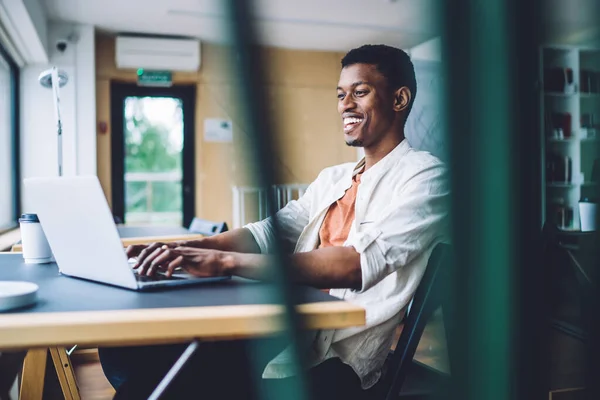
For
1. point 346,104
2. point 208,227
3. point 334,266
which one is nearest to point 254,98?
point 334,266

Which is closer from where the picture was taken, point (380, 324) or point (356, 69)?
point (380, 324)

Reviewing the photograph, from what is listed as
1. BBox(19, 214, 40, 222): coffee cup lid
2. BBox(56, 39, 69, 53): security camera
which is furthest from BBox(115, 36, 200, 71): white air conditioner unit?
BBox(19, 214, 40, 222): coffee cup lid

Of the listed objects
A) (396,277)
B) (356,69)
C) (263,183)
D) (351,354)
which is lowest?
(351,354)

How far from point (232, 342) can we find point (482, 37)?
40.0 inches

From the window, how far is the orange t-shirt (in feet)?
12.5

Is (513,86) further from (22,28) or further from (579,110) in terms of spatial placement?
(22,28)

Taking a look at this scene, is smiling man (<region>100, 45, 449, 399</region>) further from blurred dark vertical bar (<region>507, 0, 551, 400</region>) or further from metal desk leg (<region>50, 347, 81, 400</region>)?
blurred dark vertical bar (<region>507, 0, 551, 400</region>)

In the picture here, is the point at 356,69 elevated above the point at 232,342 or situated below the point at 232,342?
above

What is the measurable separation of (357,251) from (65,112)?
16.1 ft

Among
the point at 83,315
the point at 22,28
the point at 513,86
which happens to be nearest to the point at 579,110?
the point at 513,86

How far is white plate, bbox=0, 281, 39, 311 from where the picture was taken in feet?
2.57

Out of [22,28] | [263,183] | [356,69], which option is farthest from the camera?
[22,28]

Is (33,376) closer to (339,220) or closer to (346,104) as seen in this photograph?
(339,220)

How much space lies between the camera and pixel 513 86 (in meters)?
0.28
